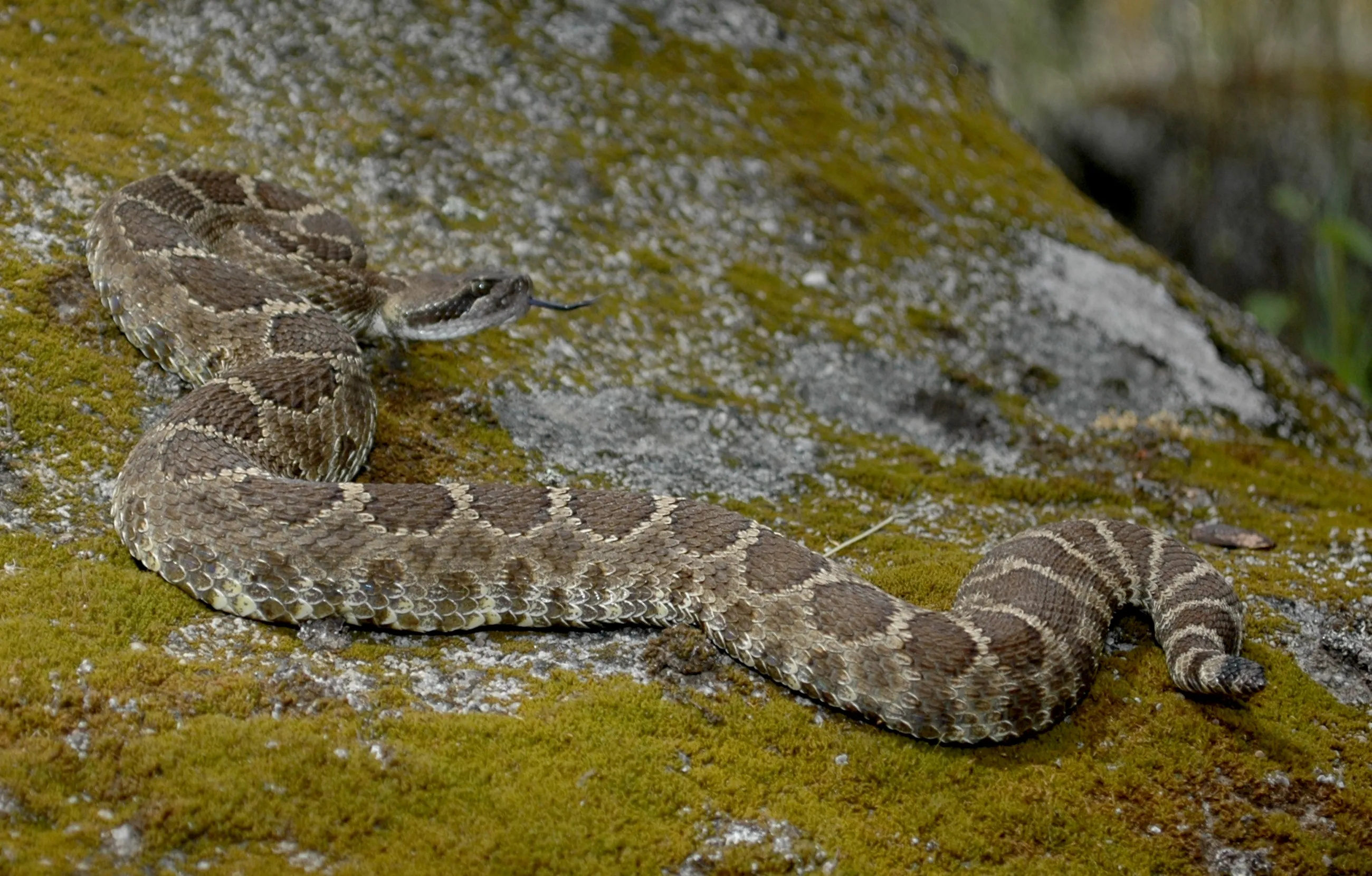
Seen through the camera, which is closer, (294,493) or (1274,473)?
(294,493)

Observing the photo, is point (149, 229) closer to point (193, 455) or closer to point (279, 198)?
point (279, 198)

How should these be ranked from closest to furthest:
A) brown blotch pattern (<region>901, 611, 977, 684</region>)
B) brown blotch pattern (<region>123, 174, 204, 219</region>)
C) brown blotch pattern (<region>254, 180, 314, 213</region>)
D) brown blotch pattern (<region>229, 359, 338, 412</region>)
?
brown blotch pattern (<region>901, 611, 977, 684</region>), brown blotch pattern (<region>229, 359, 338, 412</region>), brown blotch pattern (<region>123, 174, 204, 219</region>), brown blotch pattern (<region>254, 180, 314, 213</region>)

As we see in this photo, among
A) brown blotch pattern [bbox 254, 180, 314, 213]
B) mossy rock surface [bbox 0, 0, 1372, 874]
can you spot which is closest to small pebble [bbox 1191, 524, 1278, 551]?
mossy rock surface [bbox 0, 0, 1372, 874]

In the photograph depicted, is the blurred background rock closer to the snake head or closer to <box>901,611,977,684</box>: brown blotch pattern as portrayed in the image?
the snake head

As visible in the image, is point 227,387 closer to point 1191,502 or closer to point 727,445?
point 727,445

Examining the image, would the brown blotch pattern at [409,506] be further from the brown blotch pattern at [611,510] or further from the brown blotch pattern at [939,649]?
the brown blotch pattern at [939,649]

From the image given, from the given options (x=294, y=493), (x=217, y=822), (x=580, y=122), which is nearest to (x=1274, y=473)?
(x=580, y=122)

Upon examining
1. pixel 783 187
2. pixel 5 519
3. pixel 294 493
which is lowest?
pixel 5 519

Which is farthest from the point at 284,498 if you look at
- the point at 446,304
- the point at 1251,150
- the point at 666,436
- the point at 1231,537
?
the point at 1251,150
